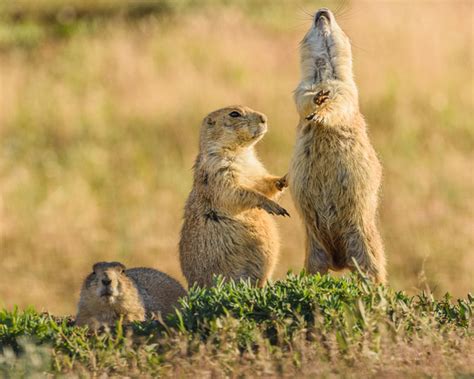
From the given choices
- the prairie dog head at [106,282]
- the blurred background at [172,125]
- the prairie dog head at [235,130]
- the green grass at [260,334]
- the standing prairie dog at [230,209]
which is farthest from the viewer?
the blurred background at [172,125]

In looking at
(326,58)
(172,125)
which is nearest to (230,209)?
(326,58)

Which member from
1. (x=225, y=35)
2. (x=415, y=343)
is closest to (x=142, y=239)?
(x=225, y=35)

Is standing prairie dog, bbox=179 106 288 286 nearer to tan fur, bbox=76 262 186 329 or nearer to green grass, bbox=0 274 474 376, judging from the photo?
tan fur, bbox=76 262 186 329

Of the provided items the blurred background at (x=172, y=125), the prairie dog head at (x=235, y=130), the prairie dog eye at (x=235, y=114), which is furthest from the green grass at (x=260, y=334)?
the blurred background at (x=172, y=125)

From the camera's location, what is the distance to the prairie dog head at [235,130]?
923 centimetres

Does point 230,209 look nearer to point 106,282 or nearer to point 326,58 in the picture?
point 106,282

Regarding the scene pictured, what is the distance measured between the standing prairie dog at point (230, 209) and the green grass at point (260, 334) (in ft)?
2.57

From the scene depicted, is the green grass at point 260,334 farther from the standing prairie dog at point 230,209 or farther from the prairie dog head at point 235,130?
the prairie dog head at point 235,130

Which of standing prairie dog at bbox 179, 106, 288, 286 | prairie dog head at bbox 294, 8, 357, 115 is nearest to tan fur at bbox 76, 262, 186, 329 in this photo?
standing prairie dog at bbox 179, 106, 288, 286

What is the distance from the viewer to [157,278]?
30.4 ft

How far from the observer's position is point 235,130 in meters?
9.27

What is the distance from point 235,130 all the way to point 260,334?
244 cm

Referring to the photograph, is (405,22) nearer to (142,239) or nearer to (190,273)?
(142,239)

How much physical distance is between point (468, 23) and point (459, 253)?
8.85 meters
